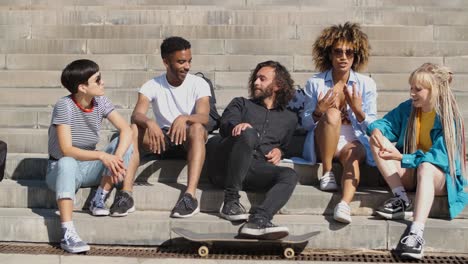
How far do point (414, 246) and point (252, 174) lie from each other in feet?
3.97

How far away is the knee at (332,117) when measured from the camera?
468cm

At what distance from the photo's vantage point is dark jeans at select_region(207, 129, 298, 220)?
4355 mm

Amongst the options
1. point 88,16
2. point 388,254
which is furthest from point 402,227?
point 88,16

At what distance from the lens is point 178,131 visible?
15.2 ft

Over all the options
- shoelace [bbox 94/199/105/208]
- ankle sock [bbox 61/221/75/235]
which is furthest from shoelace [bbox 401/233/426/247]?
ankle sock [bbox 61/221/75/235]

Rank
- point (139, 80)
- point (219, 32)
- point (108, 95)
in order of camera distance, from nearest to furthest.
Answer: point (108, 95), point (139, 80), point (219, 32)

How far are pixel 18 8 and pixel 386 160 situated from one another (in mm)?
6661

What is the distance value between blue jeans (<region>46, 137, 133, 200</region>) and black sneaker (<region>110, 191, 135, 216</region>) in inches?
7.4

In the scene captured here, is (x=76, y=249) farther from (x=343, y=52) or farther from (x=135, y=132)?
(x=343, y=52)

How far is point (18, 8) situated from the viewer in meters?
9.29

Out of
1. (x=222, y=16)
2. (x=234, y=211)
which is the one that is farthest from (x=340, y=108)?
(x=222, y=16)

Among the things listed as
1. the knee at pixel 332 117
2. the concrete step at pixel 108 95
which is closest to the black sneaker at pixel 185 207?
the knee at pixel 332 117

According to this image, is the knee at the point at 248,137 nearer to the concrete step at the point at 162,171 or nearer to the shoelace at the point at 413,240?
the concrete step at the point at 162,171

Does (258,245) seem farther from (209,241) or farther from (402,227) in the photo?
(402,227)
